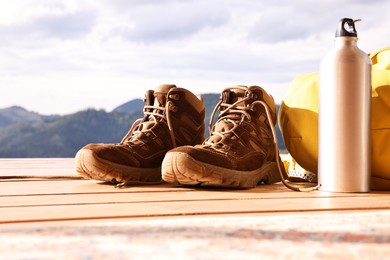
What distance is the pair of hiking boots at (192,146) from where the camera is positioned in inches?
48.2

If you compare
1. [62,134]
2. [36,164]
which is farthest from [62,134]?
[36,164]

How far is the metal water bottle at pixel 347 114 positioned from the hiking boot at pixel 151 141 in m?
0.36

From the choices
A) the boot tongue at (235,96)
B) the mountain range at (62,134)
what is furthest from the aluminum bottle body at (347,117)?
the mountain range at (62,134)

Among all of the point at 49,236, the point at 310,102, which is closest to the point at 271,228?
the point at 49,236

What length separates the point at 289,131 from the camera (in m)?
1.45

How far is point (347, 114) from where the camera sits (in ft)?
3.94

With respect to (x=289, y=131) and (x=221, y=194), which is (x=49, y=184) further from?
(x=289, y=131)

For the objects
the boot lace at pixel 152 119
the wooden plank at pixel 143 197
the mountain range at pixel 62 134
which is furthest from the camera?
the mountain range at pixel 62 134

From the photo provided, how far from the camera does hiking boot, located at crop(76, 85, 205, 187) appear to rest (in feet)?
4.29

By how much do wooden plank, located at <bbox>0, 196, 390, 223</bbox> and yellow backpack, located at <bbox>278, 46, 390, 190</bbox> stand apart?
23cm

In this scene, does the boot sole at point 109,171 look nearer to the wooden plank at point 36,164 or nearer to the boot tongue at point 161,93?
the boot tongue at point 161,93

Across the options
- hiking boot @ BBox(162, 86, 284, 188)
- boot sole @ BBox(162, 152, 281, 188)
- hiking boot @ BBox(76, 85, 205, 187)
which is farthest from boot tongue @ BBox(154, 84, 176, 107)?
boot sole @ BBox(162, 152, 281, 188)

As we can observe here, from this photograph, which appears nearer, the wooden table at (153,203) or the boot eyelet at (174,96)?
the wooden table at (153,203)

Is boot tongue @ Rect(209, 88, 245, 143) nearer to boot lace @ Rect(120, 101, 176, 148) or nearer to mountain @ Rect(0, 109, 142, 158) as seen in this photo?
boot lace @ Rect(120, 101, 176, 148)
